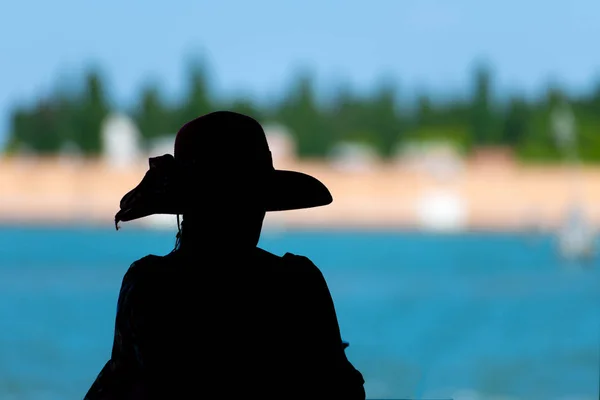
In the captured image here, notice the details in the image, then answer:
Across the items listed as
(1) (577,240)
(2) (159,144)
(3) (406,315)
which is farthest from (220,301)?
(2) (159,144)

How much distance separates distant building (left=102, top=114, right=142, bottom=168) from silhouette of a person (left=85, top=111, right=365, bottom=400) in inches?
1575

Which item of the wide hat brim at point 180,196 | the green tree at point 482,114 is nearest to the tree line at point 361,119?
the green tree at point 482,114

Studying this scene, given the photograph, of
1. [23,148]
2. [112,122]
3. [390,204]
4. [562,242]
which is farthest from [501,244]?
[23,148]

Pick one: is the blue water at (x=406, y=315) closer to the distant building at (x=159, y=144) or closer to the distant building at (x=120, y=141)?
the distant building at (x=120, y=141)

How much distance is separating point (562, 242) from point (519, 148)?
209 inches

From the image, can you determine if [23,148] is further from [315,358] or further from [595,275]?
[315,358]

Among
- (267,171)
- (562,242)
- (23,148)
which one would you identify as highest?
(23,148)

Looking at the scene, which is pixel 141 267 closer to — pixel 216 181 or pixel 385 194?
pixel 216 181

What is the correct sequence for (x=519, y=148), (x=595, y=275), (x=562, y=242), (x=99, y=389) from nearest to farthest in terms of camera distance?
(x=99, y=389), (x=595, y=275), (x=562, y=242), (x=519, y=148)

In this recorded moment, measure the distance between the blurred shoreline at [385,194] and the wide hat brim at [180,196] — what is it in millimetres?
37621

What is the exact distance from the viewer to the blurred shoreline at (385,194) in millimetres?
40688

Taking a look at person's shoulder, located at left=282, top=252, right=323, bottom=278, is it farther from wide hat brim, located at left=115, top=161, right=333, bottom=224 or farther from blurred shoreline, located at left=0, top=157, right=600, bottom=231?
blurred shoreline, located at left=0, top=157, right=600, bottom=231

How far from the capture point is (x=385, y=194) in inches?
1703

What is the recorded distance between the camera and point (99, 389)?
0.90 meters
